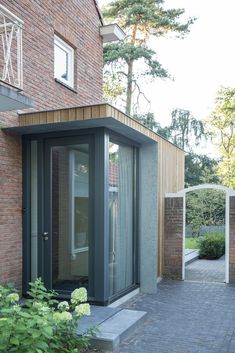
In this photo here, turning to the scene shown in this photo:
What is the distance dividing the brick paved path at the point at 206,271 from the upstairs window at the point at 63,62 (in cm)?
533

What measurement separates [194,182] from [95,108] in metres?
25.5

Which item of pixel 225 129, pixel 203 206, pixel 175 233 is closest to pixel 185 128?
pixel 225 129

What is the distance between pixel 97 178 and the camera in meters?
6.26

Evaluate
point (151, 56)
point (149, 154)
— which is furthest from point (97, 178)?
point (151, 56)

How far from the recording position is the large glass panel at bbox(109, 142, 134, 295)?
21.9 feet

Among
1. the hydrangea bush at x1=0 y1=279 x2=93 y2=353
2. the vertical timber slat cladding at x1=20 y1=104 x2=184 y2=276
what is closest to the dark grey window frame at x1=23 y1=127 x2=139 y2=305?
the vertical timber slat cladding at x1=20 y1=104 x2=184 y2=276

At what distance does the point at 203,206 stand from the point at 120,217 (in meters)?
11.4

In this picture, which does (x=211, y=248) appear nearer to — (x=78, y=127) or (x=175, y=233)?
(x=175, y=233)

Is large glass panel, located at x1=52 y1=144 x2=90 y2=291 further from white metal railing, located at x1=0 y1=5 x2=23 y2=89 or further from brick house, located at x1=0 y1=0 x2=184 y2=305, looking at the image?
white metal railing, located at x1=0 y1=5 x2=23 y2=89

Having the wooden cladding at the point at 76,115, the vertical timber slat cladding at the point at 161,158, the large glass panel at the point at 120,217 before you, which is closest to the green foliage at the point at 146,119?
the vertical timber slat cladding at the point at 161,158

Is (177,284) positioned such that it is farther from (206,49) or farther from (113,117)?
(206,49)

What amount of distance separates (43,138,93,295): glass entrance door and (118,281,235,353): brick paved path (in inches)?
Answer: 47.4

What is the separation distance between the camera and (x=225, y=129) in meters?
25.8

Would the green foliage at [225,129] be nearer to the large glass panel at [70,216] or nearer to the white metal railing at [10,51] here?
the large glass panel at [70,216]
